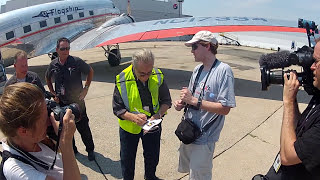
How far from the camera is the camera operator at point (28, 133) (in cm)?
124

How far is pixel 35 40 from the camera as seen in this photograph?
10.2 meters

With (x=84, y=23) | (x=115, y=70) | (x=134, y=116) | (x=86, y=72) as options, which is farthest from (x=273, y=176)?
(x=84, y=23)

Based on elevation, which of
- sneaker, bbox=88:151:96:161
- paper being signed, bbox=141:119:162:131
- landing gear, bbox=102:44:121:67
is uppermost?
paper being signed, bbox=141:119:162:131

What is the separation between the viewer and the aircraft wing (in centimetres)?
798

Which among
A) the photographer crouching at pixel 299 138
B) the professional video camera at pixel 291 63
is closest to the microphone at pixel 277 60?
the professional video camera at pixel 291 63

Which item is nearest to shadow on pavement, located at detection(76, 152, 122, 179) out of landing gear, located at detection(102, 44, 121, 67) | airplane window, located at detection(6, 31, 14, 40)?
airplane window, located at detection(6, 31, 14, 40)

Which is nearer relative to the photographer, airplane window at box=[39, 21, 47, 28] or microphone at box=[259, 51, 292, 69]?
microphone at box=[259, 51, 292, 69]

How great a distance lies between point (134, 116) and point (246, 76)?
7.82 m

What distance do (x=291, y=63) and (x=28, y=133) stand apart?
1.72 metres

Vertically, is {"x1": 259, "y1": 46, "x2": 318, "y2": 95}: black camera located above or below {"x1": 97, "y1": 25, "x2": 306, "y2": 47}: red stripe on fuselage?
above

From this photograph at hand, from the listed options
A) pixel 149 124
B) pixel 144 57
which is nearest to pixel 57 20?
pixel 144 57

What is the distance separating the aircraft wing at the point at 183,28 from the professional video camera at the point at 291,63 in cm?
635

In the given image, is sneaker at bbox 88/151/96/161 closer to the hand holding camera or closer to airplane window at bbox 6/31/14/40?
the hand holding camera

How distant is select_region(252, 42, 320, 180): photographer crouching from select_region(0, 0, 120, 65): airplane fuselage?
1005 centimetres
